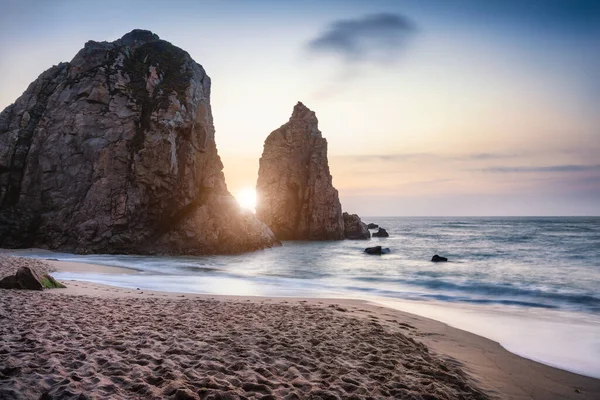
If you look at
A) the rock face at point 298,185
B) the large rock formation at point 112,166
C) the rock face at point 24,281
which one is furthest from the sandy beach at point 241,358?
the rock face at point 298,185

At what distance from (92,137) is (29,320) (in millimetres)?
31752

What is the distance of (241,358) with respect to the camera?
575 centimetres

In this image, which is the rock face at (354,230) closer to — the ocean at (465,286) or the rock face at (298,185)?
the rock face at (298,185)

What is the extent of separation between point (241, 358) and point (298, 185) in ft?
186

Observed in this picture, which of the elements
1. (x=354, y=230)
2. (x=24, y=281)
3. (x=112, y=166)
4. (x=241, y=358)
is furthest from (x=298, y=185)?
(x=241, y=358)

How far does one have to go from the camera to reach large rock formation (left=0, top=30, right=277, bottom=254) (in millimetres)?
32344

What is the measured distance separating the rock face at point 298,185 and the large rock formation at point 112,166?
Result: 22.0m

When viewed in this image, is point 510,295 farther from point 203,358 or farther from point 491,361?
point 203,358

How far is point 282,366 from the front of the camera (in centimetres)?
554

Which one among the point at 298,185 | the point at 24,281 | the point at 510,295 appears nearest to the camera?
the point at 24,281

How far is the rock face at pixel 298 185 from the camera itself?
60.2 metres

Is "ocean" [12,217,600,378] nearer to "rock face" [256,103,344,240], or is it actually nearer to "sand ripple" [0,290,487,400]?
"sand ripple" [0,290,487,400]

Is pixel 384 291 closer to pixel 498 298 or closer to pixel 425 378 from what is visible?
pixel 498 298

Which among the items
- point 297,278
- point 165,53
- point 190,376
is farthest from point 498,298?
point 165,53
